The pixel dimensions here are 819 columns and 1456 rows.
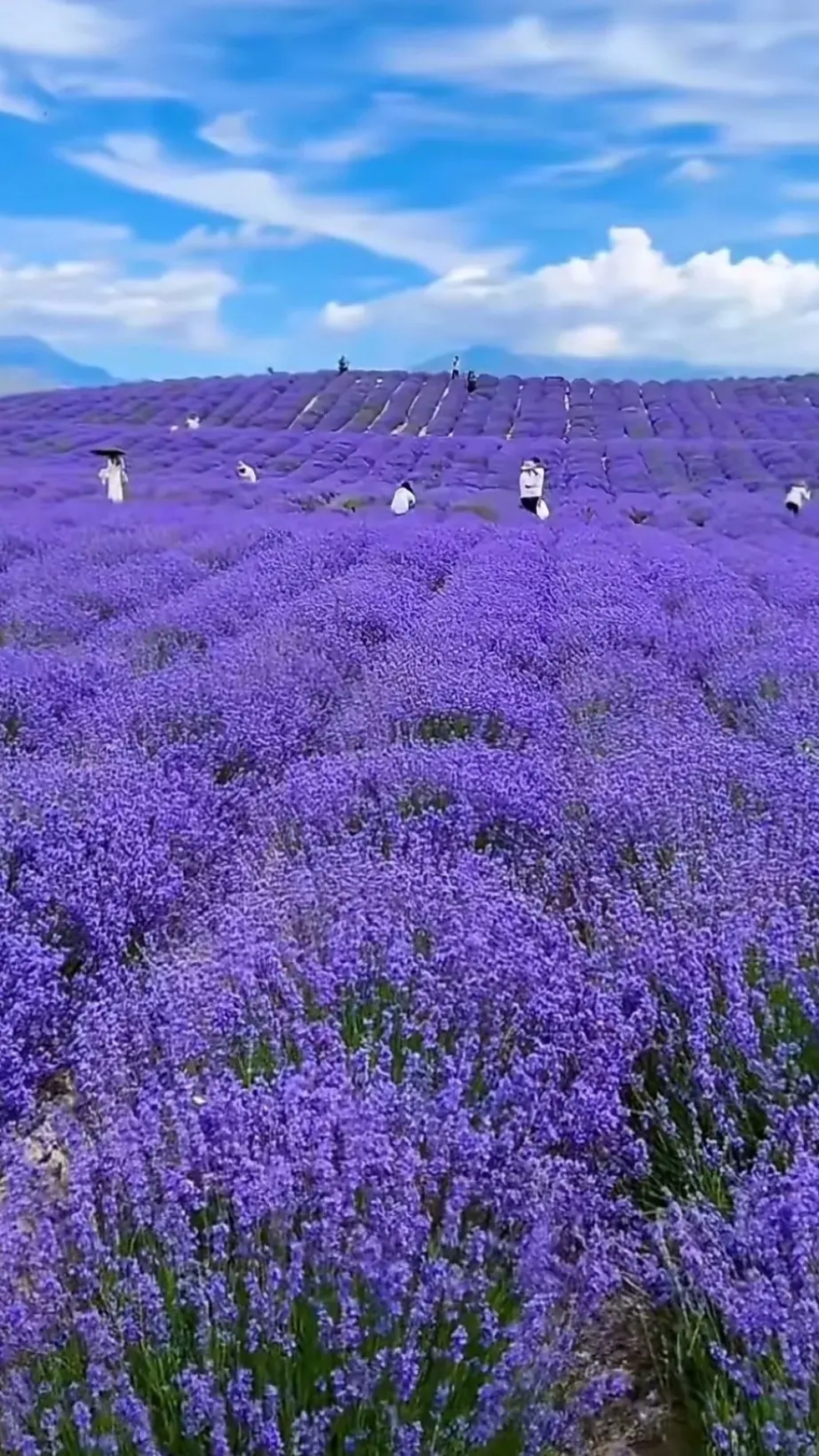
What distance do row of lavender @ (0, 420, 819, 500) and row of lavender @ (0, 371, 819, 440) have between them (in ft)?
7.98

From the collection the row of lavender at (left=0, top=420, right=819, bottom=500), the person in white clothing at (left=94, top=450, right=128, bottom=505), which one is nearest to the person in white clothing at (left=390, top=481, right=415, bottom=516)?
the row of lavender at (left=0, top=420, right=819, bottom=500)

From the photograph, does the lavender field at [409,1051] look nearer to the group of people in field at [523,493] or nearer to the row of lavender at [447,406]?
the group of people in field at [523,493]

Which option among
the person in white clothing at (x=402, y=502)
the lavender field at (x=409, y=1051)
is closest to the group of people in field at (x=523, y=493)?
the person in white clothing at (x=402, y=502)

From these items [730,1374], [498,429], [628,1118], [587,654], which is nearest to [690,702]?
[587,654]

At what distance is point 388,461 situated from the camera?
18312mm

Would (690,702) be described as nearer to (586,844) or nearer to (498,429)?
(586,844)

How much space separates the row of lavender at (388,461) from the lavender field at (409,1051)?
9761mm

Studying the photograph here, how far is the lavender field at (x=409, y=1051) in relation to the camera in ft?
4.45

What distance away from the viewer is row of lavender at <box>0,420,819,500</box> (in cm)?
1545

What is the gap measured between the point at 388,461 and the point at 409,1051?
17033 mm

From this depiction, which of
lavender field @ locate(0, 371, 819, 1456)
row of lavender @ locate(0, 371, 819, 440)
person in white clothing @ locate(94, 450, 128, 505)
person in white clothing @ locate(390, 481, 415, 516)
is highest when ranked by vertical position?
row of lavender @ locate(0, 371, 819, 440)

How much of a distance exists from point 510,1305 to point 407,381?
30.6 meters

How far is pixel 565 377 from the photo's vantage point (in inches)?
1287

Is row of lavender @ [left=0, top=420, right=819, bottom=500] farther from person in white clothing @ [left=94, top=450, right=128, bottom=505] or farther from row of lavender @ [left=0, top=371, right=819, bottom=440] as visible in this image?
row of lavender @ [left=0, top=371, right=819, bottom=440]
